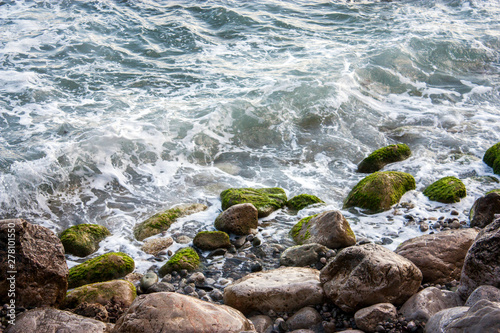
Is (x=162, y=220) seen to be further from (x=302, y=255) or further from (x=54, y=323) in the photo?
Answer: (x=54, y=323)

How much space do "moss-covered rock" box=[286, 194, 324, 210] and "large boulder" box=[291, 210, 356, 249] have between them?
950 mm

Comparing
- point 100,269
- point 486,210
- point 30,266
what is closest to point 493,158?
point 486,210

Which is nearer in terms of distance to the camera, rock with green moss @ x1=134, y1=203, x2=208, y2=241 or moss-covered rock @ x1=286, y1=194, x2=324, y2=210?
rock with green moss @ x1=134, y1=203, x2=208, y2=241

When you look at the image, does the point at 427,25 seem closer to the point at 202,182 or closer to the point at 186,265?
the point at 202,182

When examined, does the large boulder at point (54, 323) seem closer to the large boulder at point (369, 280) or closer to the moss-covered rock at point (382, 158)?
the large boulder at point (369, 280)

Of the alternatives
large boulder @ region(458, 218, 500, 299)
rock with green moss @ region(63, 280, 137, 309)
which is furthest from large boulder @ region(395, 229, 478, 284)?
rock with green moss @ region(63, 280, 137, 309)

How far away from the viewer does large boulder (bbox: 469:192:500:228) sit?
5.44m

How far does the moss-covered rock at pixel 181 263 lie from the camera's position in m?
5.07

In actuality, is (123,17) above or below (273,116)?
above

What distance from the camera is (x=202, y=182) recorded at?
7.67 m

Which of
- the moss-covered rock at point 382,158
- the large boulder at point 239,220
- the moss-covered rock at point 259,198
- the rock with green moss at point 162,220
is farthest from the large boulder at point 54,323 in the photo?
the moss-covered rock at point 382,158

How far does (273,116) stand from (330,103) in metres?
1.80

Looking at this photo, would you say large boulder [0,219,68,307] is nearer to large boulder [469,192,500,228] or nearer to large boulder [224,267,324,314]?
large boulder [224,267,324,314]

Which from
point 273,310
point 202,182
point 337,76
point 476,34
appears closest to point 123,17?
point 337,76
